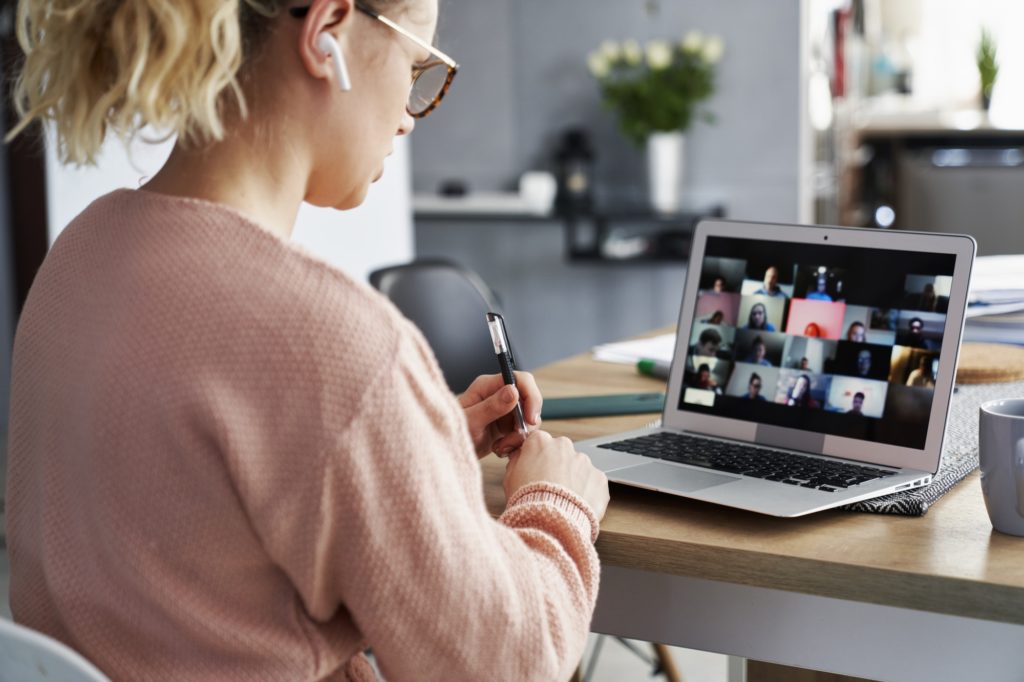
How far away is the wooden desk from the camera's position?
0.86 metres

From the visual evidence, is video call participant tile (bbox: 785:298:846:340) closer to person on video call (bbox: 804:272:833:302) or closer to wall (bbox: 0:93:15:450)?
person on video call (bbox: 804:272:833:302)

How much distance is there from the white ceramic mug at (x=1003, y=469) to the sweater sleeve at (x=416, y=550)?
39 cm

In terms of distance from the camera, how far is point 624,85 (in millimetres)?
3828

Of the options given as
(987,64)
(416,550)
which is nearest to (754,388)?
(416,550)

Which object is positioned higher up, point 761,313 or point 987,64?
point 987,64

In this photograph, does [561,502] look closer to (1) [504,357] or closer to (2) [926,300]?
(1) [504,357]

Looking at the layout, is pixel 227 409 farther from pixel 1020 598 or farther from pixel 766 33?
pixel 766 33

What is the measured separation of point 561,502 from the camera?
927 mm

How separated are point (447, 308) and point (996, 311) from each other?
0.98 m

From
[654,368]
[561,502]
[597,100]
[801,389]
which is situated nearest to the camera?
[561,502]

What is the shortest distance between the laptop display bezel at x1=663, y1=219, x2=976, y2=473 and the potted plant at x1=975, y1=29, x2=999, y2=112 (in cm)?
442

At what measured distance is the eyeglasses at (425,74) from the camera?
862 millimetres

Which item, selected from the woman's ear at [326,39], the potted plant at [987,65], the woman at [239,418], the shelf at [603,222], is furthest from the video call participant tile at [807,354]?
the potted plant at [987,65]

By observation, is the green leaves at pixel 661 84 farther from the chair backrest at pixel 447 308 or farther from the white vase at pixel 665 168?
the chair backrest at pixel 447 308
